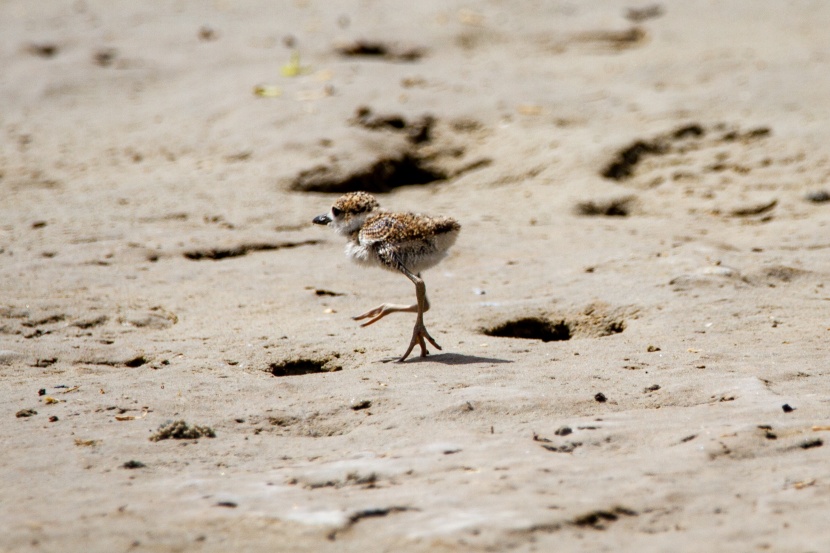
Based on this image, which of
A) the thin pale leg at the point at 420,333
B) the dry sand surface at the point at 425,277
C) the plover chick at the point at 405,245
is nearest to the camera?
the dry sand surface at the point at 425,277

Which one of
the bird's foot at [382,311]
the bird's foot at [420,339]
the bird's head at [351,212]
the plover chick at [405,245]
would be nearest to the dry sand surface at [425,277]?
the bird's foot at [420,339]

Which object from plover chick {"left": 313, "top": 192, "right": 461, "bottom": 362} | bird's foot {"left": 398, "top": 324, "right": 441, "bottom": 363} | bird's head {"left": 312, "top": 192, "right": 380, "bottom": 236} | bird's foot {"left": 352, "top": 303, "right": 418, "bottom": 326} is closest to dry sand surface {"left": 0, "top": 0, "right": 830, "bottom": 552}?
bird's foot {"left": 398, "top": 324, "right": 441, "bottom": 363}

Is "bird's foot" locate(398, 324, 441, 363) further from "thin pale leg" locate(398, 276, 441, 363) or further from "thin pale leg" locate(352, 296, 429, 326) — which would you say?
"thin pale leg" locate(352, 296, 429, 326)

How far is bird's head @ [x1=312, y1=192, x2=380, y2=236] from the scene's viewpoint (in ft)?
21.2

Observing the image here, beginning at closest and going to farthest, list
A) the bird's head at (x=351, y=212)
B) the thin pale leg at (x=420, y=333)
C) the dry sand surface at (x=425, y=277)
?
the dry sand surface at (x=425, y=277) < the thin pale leg at (x=420, y=333) < the bird's head at (x=351, y=212)

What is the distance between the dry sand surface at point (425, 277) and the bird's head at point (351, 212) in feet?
1.91

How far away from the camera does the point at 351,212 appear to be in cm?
648

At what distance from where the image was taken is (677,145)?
9.91 m

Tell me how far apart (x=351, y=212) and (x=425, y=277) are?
120 centimetres

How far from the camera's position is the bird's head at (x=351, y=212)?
21.2ft

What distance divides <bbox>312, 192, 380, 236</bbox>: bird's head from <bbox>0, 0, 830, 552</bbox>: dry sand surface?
581 millimetres

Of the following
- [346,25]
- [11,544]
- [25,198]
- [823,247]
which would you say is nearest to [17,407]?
[11,544]

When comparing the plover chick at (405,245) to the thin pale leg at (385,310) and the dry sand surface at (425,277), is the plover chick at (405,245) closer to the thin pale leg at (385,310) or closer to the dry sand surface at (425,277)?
the thin pale leg at (385,310)

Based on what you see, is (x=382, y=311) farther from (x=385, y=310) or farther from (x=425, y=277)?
(x=425, y=277)
